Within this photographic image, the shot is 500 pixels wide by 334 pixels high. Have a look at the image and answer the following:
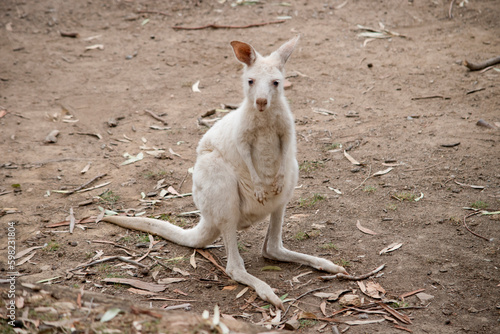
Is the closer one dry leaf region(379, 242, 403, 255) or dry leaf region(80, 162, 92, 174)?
dry leaf region(379, 242, 403, 255)

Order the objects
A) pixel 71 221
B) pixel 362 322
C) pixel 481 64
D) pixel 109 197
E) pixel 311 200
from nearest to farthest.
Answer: pixel 362 322 → pixel 71 221 → pixel 311 200 → pixel 109 197 → pixel 481 64

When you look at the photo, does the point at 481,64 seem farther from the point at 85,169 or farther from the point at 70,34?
the point at 70,34

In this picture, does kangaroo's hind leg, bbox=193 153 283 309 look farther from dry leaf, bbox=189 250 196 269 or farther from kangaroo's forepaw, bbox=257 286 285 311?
dry leaf, bbox=189 250 196 269

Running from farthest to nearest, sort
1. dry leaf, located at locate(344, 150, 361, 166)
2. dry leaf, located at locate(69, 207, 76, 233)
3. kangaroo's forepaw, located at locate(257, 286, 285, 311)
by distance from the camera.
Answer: dry leaf, located at locate(344, 150, 361, 166)
dry leaf, located at locate(69, 207, 76, 233)
kangaroo's forepaw, located at locate(257, 286, 285, 311)

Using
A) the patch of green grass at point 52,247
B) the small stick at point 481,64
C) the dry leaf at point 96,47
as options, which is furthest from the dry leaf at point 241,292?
the dry leaf at point 96,47

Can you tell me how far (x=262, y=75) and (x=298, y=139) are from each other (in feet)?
7.39

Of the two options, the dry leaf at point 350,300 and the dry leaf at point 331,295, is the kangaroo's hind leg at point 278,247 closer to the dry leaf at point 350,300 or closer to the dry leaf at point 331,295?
the dry leaf at point 331,295

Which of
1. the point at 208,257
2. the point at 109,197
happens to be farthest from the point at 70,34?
the point at 208,257

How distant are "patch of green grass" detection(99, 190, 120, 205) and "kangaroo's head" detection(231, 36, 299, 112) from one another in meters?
1.86

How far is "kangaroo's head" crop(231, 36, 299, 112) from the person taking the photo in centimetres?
329

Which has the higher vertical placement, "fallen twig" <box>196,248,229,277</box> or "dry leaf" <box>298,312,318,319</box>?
"dry leaf" <box>298,312,318,319</box>

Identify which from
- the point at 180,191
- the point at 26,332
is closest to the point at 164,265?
the point at 180,191

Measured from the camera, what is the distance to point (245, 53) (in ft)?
11.4

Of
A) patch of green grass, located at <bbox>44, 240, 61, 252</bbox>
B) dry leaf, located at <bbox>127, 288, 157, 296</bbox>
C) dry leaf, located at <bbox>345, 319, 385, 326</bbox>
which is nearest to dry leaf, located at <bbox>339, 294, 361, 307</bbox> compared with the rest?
dry leaf, located at <bbox>345, 319, 385, 326</bbox>
